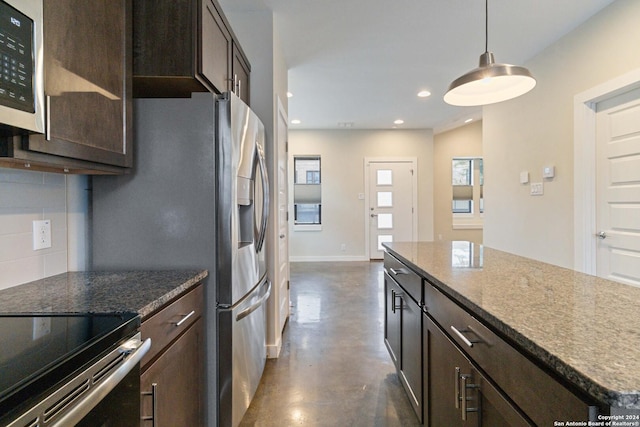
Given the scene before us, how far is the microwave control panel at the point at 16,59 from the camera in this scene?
82cm

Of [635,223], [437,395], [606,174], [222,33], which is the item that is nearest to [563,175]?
[606,174]

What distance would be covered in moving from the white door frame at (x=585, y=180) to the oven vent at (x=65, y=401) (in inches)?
138

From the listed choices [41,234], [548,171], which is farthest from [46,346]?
[548,171]

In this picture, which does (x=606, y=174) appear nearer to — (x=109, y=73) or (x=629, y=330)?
(x=629, y=330)

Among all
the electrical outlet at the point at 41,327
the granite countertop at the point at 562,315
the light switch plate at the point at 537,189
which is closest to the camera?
the granite countertop at the point at 562,315

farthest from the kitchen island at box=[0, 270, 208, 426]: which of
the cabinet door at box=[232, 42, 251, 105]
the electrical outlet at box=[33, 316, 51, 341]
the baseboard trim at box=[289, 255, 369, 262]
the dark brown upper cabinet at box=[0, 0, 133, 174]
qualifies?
the baseboard trim at box=[289, 255, 369, 262]

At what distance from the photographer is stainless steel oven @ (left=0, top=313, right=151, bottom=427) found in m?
0.57

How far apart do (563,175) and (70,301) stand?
373 centimetres

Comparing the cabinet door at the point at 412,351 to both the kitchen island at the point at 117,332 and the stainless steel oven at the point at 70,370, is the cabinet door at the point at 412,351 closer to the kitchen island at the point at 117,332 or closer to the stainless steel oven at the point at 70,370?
the kitchen island at the point at 117,332

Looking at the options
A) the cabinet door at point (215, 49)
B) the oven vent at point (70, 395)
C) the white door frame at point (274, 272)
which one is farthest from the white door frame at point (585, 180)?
the oven vent at point (70, 395)

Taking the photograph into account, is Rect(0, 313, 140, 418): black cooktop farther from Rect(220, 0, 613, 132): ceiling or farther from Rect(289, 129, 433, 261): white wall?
Rect(289, 129, 433, 261): white wall

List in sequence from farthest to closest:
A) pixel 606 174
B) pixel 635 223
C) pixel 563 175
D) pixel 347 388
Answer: pixel 563 175 → pixel 606 174 → pixel 635 223 → pixel 347 388

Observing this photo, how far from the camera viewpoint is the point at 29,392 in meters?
0.56

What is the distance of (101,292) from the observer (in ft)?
3.74
